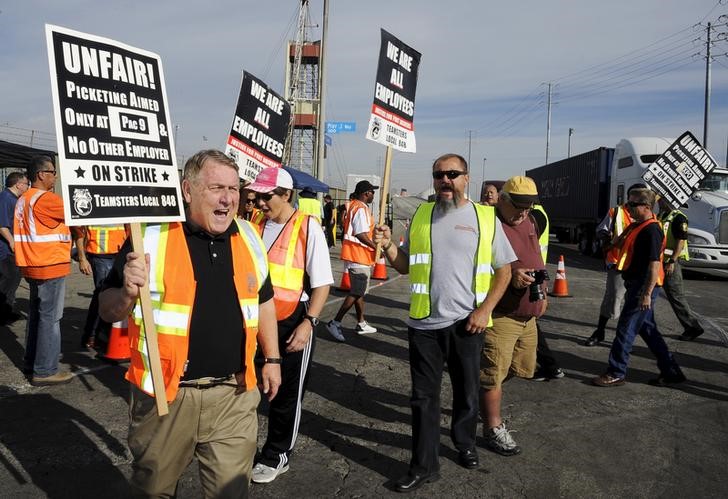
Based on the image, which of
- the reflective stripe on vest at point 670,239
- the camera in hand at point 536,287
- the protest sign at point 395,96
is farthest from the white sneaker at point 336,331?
the reflective stripe on vest at point 670,239

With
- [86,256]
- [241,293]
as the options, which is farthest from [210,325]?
[86,256]

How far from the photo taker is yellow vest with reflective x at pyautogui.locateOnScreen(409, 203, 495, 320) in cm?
359

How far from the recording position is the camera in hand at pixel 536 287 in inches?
162

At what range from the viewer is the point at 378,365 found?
6.19m

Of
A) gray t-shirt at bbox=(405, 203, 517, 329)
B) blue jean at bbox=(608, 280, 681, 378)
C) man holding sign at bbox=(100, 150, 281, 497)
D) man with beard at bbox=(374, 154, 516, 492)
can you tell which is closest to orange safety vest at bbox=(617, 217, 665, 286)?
blue jean at bbox=(608, 280, 681, 378)

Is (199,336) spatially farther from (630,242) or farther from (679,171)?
(679,171)

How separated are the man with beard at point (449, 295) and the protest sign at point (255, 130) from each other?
1954 mm

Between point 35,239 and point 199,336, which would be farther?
point 35,239

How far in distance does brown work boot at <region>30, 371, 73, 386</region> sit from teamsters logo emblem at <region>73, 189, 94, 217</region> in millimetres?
3667

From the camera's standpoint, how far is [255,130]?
514 cm

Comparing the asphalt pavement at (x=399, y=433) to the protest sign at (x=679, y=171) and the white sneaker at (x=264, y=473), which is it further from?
the protest sign at (x=679, y=171)

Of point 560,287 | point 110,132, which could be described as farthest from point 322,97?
point 110,132

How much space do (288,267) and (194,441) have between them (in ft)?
4.36

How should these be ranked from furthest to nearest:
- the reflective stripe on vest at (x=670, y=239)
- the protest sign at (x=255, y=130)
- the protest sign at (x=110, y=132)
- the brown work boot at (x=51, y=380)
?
the reflective stripe on vest at (x=670, y=239) → the brown work boot at (x=51, y=380) → the protest sign at (x=255, y=130) → the protest sign at (x=110, y=132)
